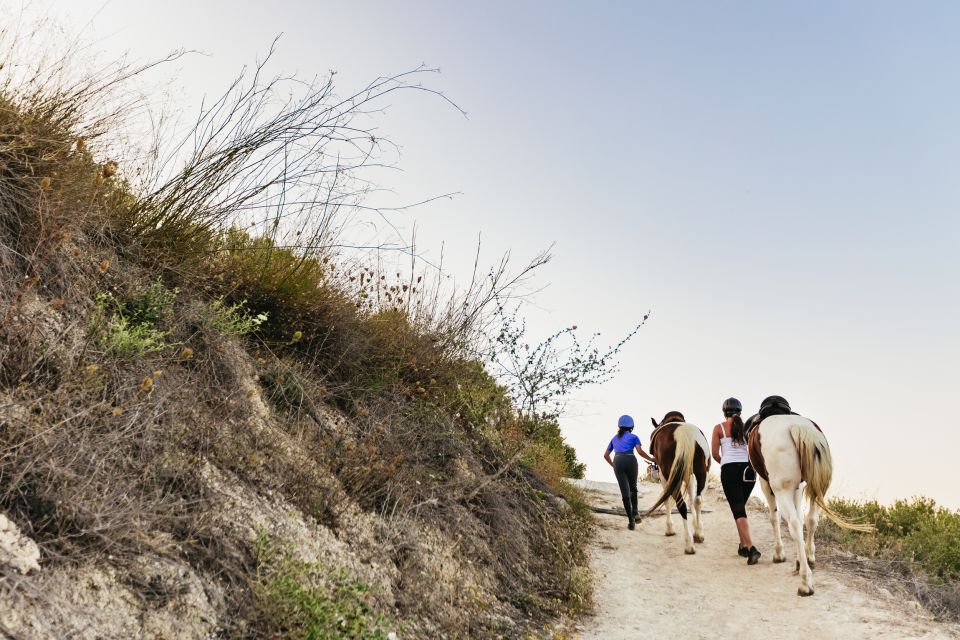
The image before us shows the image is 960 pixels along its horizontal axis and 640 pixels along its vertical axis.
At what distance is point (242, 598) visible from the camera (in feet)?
11.8

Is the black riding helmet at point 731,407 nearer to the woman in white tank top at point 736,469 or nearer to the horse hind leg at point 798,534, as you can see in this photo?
the woman in white tank top at point 736,469

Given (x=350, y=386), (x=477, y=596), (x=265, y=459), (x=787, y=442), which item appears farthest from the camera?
(x=787, y=442)

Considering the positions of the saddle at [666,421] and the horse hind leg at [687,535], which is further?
the saddle at [666,421]

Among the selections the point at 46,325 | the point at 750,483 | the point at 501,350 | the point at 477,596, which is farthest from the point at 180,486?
the point at 750,483

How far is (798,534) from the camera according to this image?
7027mm

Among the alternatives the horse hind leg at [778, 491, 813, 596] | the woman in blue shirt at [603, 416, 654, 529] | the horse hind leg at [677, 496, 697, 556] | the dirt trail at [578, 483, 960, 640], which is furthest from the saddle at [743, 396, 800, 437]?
the woman in blue shirt at [603, 416, 654, 529]

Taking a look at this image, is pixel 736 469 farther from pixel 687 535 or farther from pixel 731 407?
pixel 687 535

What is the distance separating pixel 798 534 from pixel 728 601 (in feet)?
3.38

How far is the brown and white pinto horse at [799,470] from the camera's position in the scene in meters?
7.13

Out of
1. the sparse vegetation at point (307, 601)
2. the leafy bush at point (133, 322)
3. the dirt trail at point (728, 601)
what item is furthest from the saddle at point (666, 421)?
the leafy bush at point (133, 322)

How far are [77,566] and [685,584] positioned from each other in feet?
21.5

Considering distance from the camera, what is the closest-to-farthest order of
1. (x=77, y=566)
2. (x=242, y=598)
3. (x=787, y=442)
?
(x=77, y=566)
(x=242, y=598)
(x=787, y=442)

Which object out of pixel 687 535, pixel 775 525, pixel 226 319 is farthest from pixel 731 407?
pixel 226 319

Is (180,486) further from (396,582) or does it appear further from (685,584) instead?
(685,584)
